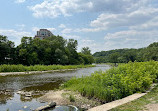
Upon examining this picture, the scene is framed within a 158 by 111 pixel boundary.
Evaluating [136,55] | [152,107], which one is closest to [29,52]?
[152,107]

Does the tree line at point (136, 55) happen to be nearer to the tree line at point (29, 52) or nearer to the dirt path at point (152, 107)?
the dirt path at point (152, 107)

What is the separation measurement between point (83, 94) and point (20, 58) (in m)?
44.2

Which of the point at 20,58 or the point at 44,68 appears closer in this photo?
the point at 44,68

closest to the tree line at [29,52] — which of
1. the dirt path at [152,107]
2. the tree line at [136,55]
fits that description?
the tree line at [136,55]

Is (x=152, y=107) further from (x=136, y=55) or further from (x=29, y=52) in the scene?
(x=136, y=55)

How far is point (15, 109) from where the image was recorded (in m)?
8.15

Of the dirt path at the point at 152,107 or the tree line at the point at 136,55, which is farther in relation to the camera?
the tree line at the point at 136,55

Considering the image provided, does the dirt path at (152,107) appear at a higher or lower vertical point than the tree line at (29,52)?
lower

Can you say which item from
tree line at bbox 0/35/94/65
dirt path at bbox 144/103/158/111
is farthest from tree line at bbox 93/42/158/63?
tree line at bbox 0/35/94/65

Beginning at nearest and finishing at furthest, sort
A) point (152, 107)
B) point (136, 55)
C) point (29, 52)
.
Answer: point (152, 107) → point (29, 52) → point (136, 55)

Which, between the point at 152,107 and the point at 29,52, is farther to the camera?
the point at 29,52

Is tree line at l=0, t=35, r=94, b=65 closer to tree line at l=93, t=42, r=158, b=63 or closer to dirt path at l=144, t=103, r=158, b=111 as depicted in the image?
tree line at l=93, t=42, r=158, b=63

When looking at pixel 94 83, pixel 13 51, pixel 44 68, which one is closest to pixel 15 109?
pixel 94 83

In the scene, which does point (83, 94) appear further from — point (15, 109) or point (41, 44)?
point (41, 44)
